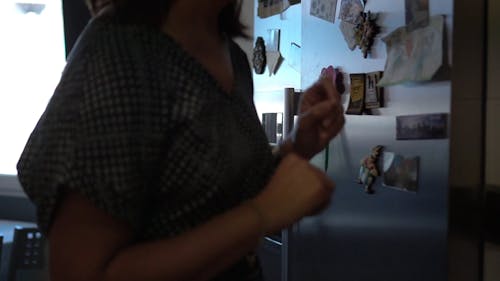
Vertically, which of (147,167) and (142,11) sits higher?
(142,11)

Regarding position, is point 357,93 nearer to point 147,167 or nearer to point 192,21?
point 192,21

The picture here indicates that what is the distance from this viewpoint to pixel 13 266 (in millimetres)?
1243

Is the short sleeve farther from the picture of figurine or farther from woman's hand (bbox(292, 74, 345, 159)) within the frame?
the picture of figurine

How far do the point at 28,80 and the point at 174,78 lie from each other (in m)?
1.42

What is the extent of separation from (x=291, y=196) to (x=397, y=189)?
66 centimetres

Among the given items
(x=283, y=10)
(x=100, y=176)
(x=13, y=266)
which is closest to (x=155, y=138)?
(x=100, y=176)

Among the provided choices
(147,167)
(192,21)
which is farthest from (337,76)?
(147,167)

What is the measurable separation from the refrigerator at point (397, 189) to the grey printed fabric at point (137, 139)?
1.89ft

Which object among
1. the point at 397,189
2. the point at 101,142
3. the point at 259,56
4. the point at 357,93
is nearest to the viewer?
the point at 101,142

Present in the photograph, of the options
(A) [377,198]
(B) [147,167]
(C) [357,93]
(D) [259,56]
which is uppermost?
(D) [259,56]

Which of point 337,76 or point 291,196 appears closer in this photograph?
point 291,196

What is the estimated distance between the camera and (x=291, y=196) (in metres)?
0.49

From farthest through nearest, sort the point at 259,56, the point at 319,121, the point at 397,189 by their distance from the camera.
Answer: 1. the point at 259,56
2. the point at 397,189
3. the point at 319,121

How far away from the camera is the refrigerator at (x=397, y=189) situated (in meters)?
0.97
